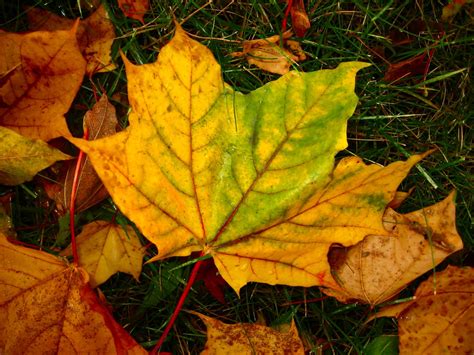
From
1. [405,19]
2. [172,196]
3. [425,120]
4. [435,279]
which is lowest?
[435,279]

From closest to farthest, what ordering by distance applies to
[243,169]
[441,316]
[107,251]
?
[243,169]
[441,316]
[107,251]

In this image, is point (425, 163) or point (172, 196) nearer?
point (172, 196)

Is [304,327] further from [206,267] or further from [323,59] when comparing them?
[323,59]

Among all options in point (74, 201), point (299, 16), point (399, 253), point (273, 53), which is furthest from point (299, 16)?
point (74, 201)

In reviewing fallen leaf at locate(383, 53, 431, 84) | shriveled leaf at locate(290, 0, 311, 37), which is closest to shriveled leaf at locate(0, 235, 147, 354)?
shriveled leaf at locate(290, 0, 311, 37)

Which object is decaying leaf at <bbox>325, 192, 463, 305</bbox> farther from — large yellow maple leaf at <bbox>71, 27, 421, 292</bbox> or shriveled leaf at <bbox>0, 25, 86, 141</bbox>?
shriveled leaf at <bbox>0, 25, 86, 141</bbox>

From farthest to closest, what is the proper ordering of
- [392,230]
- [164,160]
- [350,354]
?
1. [350,354]
2. [392,230]
3. [164,160]

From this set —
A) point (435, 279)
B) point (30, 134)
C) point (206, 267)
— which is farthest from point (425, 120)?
point (30, 134)

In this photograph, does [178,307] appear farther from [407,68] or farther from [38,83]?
[407,68]
